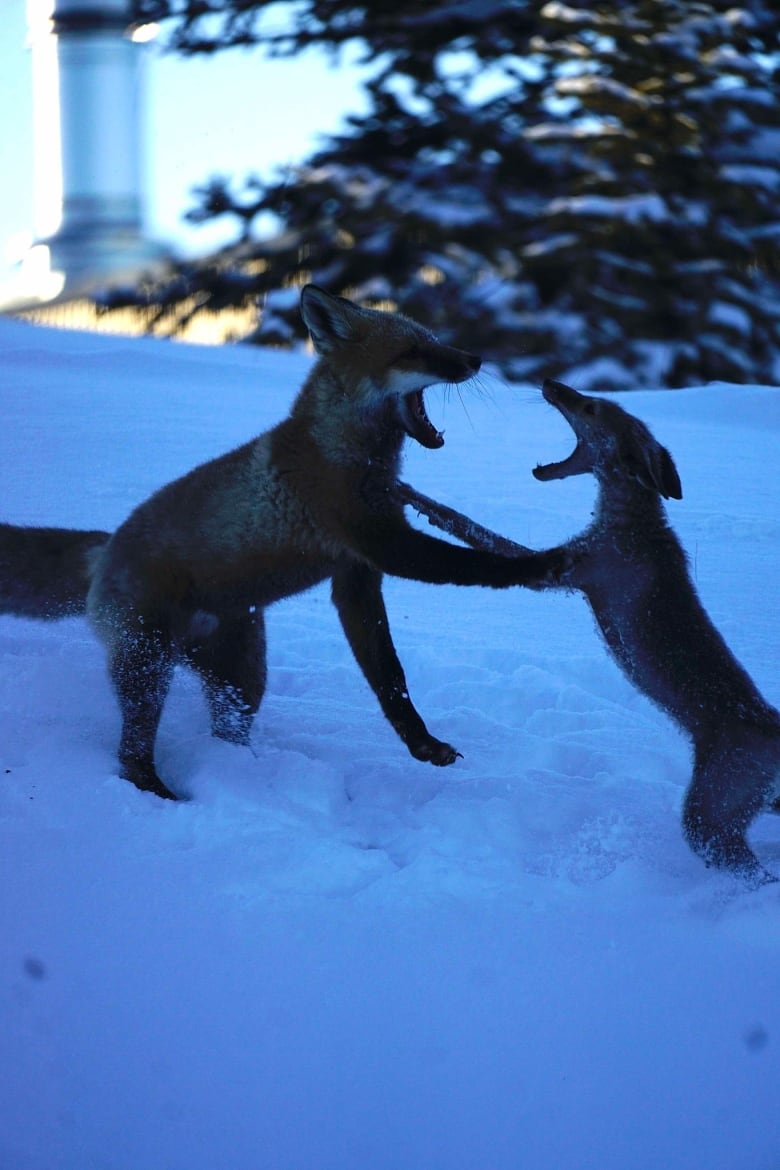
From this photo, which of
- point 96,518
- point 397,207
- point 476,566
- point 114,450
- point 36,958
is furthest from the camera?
point 397,207

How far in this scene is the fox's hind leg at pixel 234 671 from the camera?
4.45 metres

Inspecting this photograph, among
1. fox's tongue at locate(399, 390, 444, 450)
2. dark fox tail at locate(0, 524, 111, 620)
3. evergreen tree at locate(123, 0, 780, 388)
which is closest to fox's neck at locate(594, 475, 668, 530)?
fox's tongue at locate(399, 390, 444, 450)

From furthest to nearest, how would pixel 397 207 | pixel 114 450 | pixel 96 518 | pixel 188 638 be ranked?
1. pixel 397 207
2. pixel 114 450
3. pixel 96 518
4. pixel 188 638

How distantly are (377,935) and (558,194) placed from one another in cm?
1555

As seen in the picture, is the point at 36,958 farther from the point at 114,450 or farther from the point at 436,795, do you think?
the point at 114,450

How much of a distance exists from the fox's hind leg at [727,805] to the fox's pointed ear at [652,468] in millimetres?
932

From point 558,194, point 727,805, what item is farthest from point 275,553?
point 558,194

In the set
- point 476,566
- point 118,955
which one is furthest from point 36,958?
point 476,566

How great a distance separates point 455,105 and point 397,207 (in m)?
1.72

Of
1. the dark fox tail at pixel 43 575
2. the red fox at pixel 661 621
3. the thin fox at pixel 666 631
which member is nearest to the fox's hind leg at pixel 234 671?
the dark fox tail at pixel 43 575

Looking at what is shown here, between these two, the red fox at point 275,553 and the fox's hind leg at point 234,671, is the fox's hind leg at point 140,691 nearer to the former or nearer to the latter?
the red fox at point 275,553

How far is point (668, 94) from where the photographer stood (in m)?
17.6

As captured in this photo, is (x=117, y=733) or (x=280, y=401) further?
(x=280, y=401)

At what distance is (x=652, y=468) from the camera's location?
4367 mm
